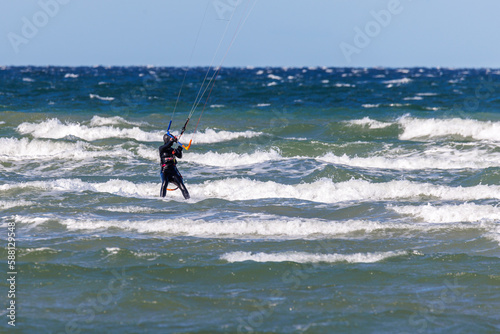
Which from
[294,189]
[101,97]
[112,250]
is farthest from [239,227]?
[101,97]

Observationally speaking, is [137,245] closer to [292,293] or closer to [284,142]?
[292,293]

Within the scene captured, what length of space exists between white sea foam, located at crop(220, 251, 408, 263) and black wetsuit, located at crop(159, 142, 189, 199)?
4476 millimetres

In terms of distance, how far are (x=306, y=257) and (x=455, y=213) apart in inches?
153

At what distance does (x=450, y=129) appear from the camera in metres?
23.4

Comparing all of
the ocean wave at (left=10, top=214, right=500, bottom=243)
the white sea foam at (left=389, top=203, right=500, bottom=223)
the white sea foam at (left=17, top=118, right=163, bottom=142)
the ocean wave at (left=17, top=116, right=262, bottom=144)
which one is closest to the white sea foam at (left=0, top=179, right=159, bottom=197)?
the ocean wave at (left=10, top=214, right=500, bottom=243)

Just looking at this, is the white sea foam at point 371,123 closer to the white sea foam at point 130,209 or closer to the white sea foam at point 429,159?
the white sea foam at point 429,159

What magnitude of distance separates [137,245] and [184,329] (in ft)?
10.1

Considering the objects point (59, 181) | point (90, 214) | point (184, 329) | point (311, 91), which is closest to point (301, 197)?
point (90, 214)

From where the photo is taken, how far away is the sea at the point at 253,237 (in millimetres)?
6277

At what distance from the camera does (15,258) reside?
8.18 meters

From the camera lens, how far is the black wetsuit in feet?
40.2

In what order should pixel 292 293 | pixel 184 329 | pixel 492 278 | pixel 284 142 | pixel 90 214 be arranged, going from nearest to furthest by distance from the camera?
pixel 184 329 < pixel 292 293 < pixel 492 278 < pixel 90 214 < pixel 284 142

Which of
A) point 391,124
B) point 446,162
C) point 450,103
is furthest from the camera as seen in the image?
point 450,103

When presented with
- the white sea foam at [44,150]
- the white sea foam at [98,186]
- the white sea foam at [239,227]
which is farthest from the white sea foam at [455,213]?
the white sea foam at [44,150]
